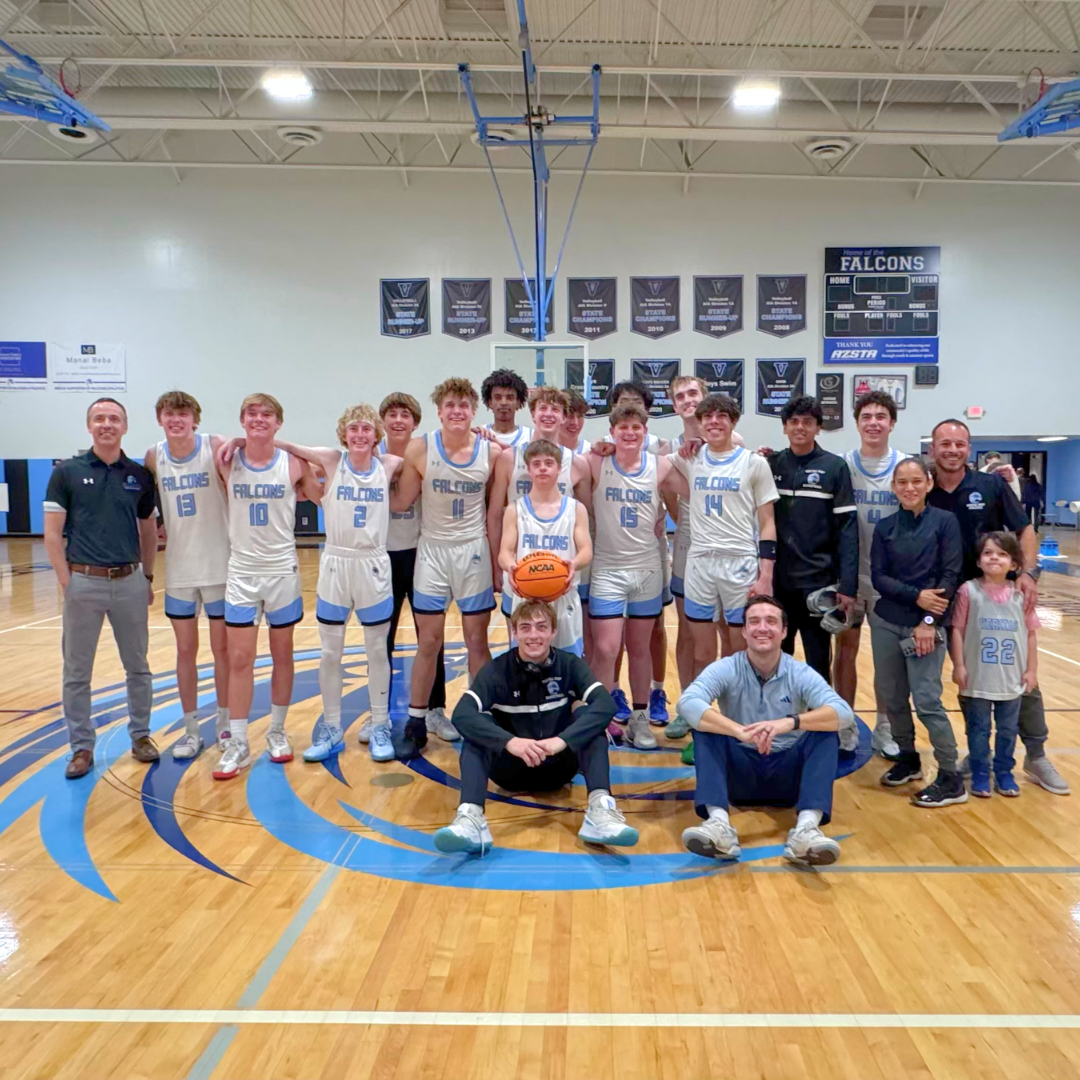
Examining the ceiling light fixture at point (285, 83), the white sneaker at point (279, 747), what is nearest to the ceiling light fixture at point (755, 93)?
the ceiling light fixture at point (285, 83)

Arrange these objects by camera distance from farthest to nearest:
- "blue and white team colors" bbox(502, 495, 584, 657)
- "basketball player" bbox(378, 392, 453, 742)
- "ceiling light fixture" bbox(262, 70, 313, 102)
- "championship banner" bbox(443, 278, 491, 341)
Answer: "championship banner" bbox(443, 278, 491, 341) → "ceiling light fixture" bbox(262, 70, 313, 102) → "basketball player" bbox(378, 392, 453, 742) → "blue and white team colors" bbox(502, 495, 584, 657)

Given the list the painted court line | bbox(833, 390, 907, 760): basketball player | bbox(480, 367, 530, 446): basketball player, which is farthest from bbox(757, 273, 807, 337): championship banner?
the painted court line

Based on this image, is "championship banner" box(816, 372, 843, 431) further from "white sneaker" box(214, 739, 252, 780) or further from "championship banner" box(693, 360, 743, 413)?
"white sneaker" box(214, 739, 252, 780)

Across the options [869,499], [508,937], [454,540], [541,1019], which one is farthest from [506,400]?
[541,1019]

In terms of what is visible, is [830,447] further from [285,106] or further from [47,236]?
[47,236]

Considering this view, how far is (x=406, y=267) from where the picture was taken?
15375 mm

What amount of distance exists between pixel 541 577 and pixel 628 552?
2.74ft

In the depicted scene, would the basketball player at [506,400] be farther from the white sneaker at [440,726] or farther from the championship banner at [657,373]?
the championship banner at [657,373]

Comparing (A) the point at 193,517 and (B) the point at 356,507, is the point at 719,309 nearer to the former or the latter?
(B) the point at 356,507

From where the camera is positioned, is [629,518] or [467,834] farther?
[629,518]

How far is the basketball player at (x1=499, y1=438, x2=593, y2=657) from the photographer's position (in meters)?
3.89

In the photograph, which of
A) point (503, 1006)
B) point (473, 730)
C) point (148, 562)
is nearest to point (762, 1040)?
point (503, 1006)

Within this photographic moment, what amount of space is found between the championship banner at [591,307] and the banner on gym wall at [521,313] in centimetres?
36

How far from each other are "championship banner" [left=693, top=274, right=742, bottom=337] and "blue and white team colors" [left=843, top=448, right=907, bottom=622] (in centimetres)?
1165
